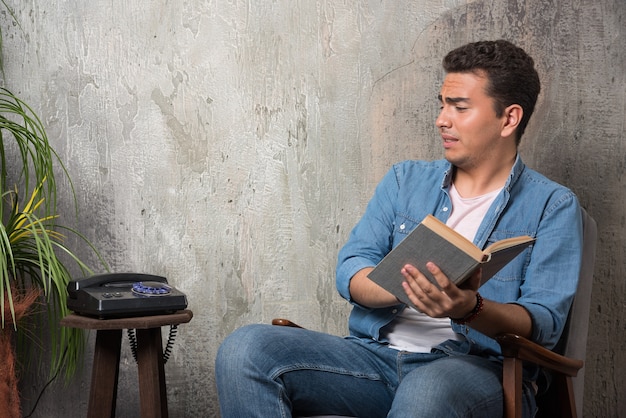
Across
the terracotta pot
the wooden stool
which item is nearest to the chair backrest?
the wooden stool

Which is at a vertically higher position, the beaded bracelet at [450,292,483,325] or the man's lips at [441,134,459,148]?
the man's lips at [441,134,459,148]

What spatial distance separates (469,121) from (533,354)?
0.69 m

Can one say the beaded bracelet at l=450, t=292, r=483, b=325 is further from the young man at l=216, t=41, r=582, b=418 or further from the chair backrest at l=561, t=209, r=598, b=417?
the chair backrest at l=561, t=209, r=598, b=417

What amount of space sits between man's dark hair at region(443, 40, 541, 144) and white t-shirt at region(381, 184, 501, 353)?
0.88 ft

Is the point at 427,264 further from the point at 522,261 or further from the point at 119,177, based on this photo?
the point at 119,177

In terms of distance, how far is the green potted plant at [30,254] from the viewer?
216 centimetres

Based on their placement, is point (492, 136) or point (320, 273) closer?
point (492, 136)

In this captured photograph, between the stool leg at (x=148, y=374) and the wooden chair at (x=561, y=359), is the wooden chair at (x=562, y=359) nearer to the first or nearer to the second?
the wooden chair at (x=561, y=359)

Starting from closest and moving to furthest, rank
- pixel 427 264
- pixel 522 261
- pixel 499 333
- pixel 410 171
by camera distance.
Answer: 1. pixel 427 264
2. pixel 499 333
3. pixel 522 261
4. pixel 410 171

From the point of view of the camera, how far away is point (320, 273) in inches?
109

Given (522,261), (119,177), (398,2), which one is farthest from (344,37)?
(522,261)

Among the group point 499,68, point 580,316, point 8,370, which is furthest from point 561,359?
point 8,370

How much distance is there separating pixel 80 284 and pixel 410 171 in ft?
3.33

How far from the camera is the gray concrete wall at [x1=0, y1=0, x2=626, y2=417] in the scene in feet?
8.70
